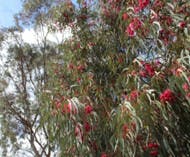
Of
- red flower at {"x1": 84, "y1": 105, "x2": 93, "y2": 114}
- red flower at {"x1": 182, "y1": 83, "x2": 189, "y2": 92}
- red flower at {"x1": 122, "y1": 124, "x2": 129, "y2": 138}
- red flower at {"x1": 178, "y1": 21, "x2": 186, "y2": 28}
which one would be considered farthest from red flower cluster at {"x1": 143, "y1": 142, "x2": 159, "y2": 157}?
red flower at {"x1": 178, "y1": 21, "x2": 186, "y2": 28}

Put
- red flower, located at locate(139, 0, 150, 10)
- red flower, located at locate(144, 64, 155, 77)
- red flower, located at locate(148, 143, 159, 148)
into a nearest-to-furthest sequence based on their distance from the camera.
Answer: red flower, located at locate(148, 143, 159, 148) < red flower, located at locate(144, 64, 155, 77) < red flower, located at locate(139, 0, 150, 10)

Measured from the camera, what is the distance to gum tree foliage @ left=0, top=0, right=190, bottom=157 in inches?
168

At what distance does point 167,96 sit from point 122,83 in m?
0.81

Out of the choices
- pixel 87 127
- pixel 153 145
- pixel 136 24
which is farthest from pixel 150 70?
pixel 87 127

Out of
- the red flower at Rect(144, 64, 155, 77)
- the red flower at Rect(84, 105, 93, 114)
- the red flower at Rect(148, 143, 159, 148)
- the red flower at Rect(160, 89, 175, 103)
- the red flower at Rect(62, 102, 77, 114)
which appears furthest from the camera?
the red flower at Rect(84, 105, 93, 114)

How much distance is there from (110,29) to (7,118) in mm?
10855

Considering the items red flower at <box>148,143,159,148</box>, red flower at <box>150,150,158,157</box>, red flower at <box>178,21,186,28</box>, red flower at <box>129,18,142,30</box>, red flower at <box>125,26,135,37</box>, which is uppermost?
red flower at <box>129,18,142,30</box>

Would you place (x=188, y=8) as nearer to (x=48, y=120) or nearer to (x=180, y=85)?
(x=180, y=85)

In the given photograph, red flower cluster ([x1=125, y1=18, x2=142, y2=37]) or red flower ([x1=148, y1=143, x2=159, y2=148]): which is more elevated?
red flower cluster ([x1=125, y1=18, x2=142, y2=37])

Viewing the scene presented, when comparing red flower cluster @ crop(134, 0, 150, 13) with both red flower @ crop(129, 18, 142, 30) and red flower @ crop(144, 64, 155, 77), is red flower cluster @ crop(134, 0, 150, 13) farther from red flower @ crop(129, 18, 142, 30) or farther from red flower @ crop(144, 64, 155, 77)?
red flower @ crop(144, 64, 155, 77)

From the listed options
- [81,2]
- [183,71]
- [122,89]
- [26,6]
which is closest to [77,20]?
[81,2]

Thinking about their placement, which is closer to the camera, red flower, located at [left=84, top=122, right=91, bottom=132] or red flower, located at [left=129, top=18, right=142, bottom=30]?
red flower, located at [left=84, top=122, right=91, bottom=132]

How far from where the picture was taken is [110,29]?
20.8 ft

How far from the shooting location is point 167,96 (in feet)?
14.0
